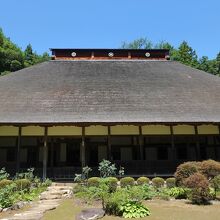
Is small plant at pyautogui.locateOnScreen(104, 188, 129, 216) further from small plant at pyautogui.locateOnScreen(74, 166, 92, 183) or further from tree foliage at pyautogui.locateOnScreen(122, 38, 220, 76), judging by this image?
tree foliage at pyautogui.locateOnScreen(122, 38, 220, 76)

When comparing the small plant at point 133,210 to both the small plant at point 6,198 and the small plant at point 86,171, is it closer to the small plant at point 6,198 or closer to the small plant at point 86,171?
the small plant at point 6,198

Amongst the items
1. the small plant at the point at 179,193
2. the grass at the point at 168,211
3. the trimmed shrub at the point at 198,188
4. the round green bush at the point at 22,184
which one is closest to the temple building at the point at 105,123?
the round green bush at the point at 22,184

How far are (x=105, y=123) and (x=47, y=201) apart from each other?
19.1ft

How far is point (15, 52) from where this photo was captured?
49.8 metres

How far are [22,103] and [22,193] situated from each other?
23.2ft

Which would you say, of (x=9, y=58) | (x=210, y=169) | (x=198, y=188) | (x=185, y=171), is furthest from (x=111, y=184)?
(x=9, y=58)

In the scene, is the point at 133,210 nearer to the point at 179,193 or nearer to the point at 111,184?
the point at 179,193

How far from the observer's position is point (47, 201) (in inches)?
524

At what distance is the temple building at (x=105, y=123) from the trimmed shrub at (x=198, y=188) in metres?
5.64

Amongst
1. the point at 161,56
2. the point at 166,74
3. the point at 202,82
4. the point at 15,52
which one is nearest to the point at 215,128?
the point at 202,82

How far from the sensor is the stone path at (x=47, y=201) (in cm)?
1056

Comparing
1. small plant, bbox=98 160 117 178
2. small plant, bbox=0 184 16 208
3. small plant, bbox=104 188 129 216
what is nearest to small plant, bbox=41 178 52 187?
small plant, bbox=98 160 117 178

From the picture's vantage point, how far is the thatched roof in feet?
60.2

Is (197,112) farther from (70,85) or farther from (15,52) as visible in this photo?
(15,52)
